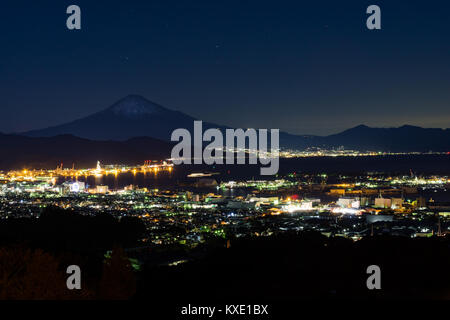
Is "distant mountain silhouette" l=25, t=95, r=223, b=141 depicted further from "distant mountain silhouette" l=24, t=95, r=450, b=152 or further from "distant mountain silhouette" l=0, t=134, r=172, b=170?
"distant mountain silhouette" l=0, t=134, r=172, b=170

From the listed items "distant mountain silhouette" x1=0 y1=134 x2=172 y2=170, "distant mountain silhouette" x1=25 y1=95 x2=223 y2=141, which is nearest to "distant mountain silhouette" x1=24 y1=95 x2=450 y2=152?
"distant mountain silhouette" x1=25 y1=95 x2=223 y2=141

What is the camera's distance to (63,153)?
68438 millimetres

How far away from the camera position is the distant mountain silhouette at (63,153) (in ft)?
198

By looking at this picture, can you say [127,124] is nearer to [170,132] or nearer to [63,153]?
[170,132]

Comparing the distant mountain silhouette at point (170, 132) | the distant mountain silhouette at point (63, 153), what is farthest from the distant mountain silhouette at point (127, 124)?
the distant mountain silhouette at point (63, 153)

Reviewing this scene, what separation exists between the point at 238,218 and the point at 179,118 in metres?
109

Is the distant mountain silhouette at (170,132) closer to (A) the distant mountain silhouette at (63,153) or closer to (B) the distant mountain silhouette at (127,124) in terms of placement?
(B) the distant mountain silhouette at (127,124)

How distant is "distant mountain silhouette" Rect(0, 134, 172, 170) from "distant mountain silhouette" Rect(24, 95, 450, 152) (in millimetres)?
32031

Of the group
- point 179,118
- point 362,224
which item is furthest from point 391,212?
point 179,118

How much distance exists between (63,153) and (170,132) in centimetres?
4736

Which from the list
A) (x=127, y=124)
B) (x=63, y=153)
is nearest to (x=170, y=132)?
(x=127, y=124)

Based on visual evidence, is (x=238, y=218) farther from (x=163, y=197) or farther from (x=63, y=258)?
(x=63, y=258)

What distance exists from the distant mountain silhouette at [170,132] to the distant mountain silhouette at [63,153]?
1261 inches

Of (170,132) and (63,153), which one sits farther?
(170,132)
